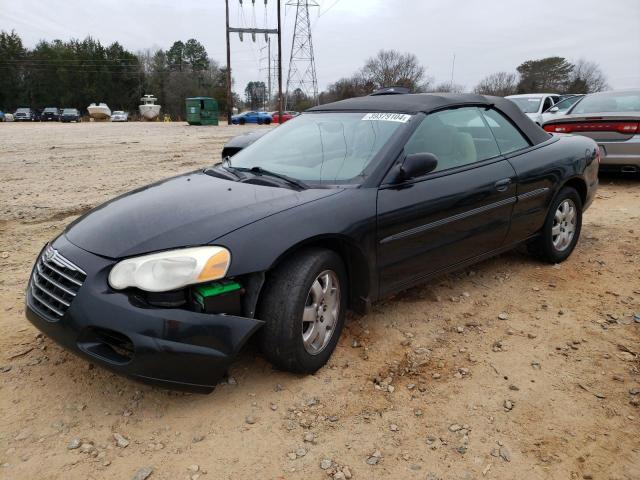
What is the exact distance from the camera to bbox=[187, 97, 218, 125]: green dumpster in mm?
32362

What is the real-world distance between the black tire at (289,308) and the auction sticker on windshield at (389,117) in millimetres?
1185

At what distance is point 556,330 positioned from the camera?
323 centimetres

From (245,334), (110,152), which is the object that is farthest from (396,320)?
(110,152)

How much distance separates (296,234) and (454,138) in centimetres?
163

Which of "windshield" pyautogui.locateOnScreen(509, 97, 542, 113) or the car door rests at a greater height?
"windshield" pyautogui.locateOnScreen(509, 97, 542, 113)

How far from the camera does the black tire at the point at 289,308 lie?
2.44 m

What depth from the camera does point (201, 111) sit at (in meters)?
32.5

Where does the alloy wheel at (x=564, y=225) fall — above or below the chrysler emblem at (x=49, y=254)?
below

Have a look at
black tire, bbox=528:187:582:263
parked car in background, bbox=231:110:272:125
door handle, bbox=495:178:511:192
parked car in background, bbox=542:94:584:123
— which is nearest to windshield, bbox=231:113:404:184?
door handle, bbox=495:178:511:192

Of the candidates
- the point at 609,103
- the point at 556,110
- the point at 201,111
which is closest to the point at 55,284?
the point at 609,103

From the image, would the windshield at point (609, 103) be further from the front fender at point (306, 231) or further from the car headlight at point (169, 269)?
the car headlight at point (169, 269)

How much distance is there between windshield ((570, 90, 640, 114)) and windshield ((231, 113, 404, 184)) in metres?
→ 6.17

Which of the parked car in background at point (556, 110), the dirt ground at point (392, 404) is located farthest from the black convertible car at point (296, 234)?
Answer: the parked car in background at point (556, 110)

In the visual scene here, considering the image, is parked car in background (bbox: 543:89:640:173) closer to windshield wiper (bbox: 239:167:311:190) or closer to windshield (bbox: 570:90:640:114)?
windshield (bbox: 570:90:640:114)
